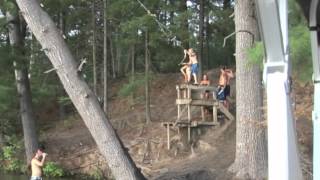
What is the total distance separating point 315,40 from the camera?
4.05 meters

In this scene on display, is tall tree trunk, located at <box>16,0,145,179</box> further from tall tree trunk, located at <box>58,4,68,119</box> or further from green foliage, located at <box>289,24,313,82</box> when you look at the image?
tall tree trunk, located at <box>58,4,68,119</box>

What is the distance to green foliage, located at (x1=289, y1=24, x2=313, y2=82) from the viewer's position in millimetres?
9242

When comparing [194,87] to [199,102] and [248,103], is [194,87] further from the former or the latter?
[248,103]

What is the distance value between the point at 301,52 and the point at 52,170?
55.1 ft

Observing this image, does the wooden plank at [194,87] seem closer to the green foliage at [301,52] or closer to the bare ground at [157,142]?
the bare ground at [157,142]

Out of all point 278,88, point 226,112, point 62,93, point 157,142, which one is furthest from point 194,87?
point 278,88

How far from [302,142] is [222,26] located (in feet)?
56.4

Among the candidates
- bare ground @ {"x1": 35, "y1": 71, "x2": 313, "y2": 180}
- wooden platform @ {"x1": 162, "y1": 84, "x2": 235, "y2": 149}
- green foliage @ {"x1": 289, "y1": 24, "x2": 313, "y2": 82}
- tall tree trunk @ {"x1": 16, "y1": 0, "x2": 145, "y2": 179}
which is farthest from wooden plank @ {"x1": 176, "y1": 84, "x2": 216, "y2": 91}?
green foliage @ {"x1": 289, "y1": 24, "x2": 313, "y2": 82}

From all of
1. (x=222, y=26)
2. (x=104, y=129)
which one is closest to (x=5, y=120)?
(x=222, y=26)

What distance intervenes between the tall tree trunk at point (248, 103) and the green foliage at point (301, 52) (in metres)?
5.23

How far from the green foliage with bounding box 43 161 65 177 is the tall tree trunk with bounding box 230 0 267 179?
1073 centimetres

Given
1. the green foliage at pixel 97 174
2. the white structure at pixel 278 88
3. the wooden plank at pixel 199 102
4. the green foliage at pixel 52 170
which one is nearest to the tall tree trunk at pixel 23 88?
the green foliage at pixel 52 170

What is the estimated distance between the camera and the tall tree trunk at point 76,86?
540 inches

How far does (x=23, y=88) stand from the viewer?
1088 inches
